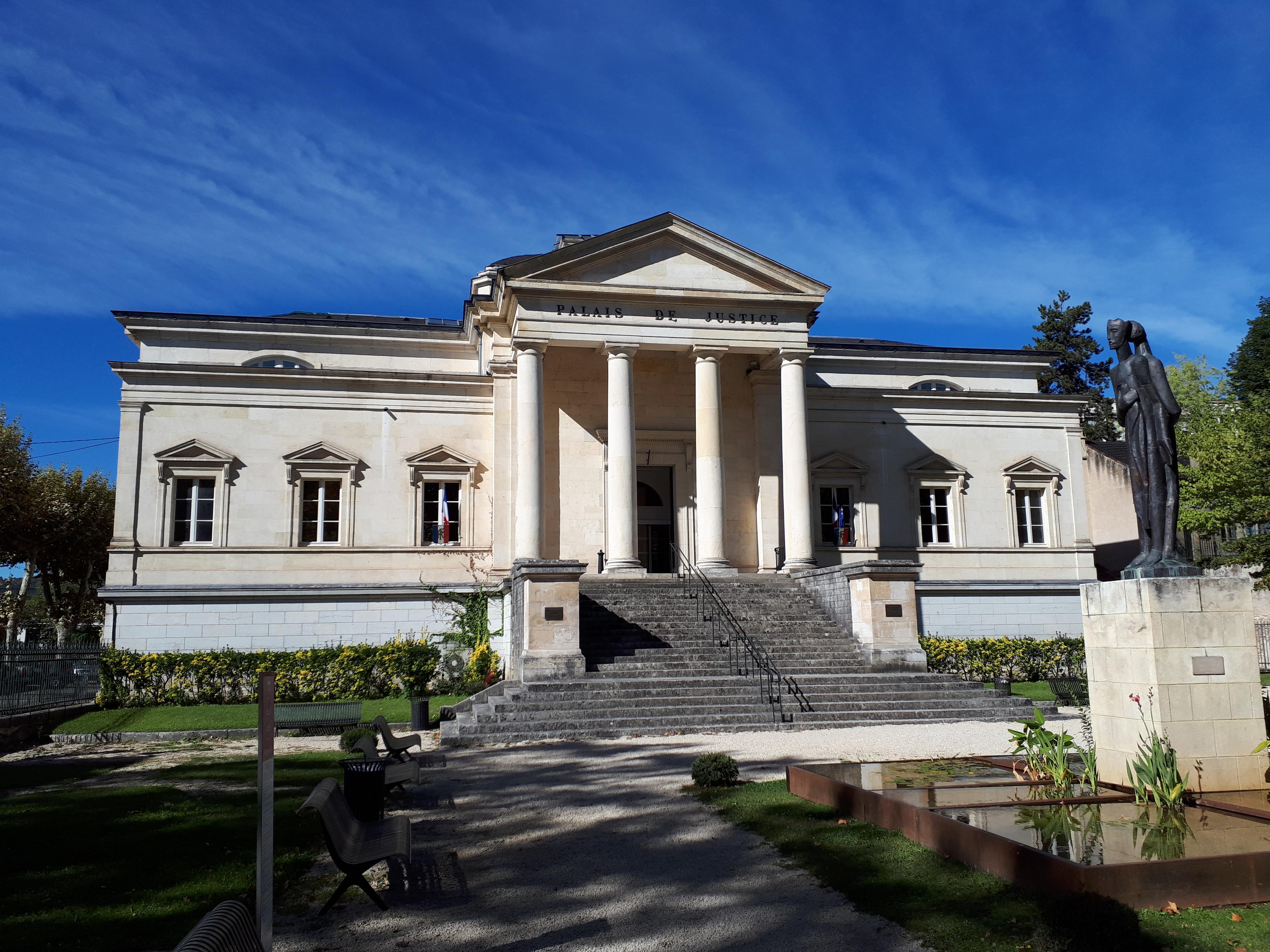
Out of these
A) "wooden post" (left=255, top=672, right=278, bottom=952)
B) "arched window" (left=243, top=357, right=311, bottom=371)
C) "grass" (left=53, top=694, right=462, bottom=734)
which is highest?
"arched window" (left=243, top=357, right=311, bottom=371)

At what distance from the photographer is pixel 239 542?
26.2 m

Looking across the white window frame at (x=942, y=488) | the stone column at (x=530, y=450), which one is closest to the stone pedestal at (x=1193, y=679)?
the stone column at (x=530, y=450)

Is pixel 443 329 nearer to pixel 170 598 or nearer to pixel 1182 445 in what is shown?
pixel 170 598

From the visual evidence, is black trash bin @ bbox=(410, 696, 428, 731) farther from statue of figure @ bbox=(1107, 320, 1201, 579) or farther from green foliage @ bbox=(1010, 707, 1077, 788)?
statue of figure @ bbox=(1107, 320, 1201, 579)

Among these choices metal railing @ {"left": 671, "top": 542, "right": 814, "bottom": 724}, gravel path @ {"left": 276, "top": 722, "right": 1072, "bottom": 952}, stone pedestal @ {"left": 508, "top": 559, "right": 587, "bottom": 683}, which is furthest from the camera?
stone pedestal @ {"left": 508, "top": 559, "right": 587, "bottom": 683}

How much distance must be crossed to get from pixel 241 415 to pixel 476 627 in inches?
356

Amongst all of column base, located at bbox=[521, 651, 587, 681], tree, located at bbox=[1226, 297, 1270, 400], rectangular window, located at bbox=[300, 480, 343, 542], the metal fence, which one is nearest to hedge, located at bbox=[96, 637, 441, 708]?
the metal fence

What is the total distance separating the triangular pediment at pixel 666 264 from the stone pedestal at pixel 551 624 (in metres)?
9.37

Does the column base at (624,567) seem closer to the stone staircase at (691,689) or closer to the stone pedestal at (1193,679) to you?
the stone staircase at (691,689)

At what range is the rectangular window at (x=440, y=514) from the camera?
27391 millimetres

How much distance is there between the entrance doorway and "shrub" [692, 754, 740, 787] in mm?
17360

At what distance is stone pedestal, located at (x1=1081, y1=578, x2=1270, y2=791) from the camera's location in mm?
9359

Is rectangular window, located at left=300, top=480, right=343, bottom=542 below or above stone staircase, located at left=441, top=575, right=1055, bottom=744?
above

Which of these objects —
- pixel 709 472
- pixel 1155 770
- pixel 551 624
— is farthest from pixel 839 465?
pixel 1155 770
